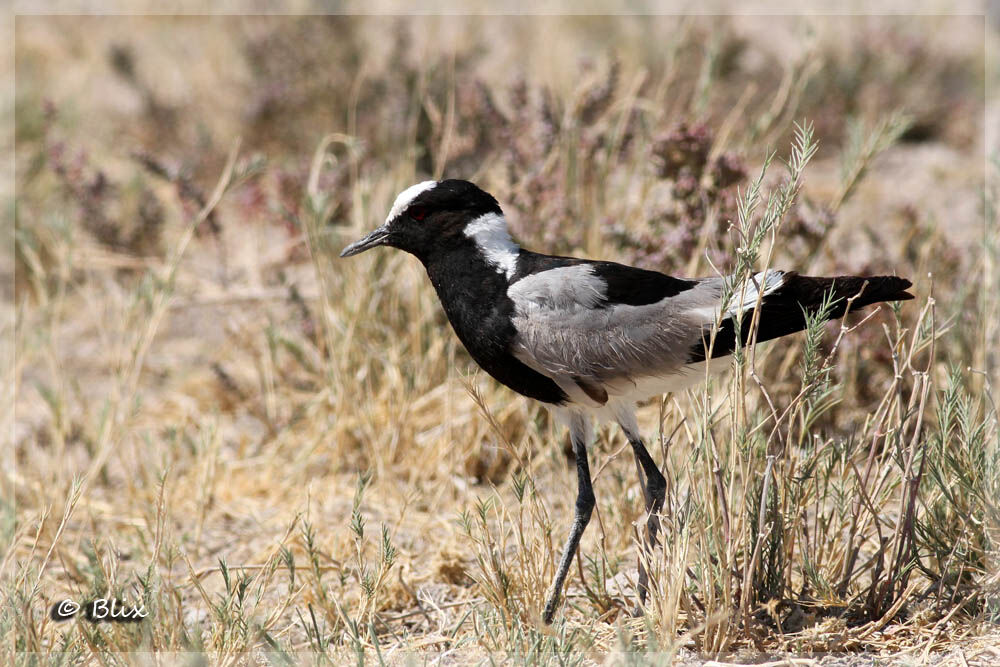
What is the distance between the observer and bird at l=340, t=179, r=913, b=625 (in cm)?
262

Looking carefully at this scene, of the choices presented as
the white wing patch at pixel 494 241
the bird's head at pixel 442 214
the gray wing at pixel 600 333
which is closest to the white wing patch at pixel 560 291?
the gray wing at pixel 600 333

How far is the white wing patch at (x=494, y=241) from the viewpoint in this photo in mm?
2861

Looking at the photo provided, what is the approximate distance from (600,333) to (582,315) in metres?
0.07

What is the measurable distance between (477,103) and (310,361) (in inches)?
53.2

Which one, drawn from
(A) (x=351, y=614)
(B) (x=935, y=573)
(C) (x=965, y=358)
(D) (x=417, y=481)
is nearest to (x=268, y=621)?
(A) (x=351, y=614)

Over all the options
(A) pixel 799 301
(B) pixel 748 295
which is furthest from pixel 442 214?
(A) pixel 799 301

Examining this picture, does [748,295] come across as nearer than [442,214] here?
Yes

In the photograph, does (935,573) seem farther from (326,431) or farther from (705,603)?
(326,431)

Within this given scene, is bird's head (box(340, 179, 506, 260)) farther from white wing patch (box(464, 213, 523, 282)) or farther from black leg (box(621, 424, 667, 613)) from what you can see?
black leg (box(621, 424, 667, 613))

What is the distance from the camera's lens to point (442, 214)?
2.94 metres

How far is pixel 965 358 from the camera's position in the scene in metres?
3.84

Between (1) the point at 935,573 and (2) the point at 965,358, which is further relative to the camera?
(2) the point at 965,358

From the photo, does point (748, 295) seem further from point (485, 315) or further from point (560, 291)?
point (485, 315)

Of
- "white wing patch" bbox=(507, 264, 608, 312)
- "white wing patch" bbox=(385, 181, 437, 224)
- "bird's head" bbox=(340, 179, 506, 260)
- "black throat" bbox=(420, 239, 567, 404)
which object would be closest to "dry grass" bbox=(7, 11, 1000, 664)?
"black throat" bbox=(420, 239, 567, 404)
